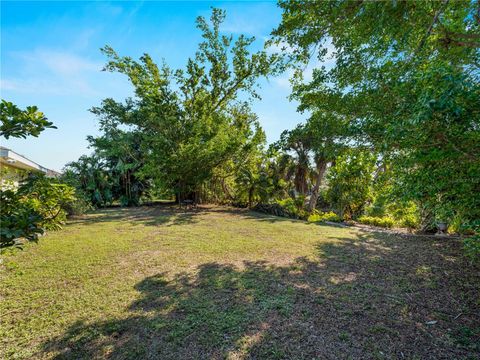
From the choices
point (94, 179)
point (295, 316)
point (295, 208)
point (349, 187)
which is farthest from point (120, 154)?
point (295, 316)

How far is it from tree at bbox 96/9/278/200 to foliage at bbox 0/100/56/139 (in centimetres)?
948

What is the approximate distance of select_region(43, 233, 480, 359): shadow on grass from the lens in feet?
7.25

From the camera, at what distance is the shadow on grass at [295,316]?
221cm

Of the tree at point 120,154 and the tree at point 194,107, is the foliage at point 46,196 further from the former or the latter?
the tree at point 120,154

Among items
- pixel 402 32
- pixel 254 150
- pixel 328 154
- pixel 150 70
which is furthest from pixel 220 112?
pixel 402 32

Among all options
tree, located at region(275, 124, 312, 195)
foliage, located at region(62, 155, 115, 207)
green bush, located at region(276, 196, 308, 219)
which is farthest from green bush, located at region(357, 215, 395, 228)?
foliage, located at region(62, 155, 115, 207)

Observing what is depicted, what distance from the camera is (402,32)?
11.1 ft

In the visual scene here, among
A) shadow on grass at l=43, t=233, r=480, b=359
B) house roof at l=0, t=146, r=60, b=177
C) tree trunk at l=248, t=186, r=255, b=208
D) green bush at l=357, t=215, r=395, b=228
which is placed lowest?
shadow on grass at l=43, t=233, r=480, b=359

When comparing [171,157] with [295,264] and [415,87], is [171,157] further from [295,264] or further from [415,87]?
[415,87]

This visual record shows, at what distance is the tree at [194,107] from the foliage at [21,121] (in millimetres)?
9481

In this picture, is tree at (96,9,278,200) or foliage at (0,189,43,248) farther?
tree at (96,9,278,200)

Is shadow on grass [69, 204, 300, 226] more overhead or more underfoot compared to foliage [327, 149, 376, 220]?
more underfoot

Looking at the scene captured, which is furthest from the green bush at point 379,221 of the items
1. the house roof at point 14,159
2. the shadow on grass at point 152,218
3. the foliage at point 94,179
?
the foliage at point 94,179

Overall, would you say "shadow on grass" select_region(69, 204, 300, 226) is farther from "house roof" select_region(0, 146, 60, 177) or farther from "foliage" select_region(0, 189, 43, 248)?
"foliage" select_region(0, 189, 43, 248)
